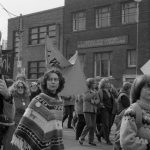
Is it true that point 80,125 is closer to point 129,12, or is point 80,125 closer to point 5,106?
point 5,106

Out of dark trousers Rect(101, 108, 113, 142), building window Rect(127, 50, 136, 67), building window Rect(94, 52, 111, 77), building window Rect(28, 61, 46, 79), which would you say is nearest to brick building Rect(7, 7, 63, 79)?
building window Rect(28, 61, 46, 79)

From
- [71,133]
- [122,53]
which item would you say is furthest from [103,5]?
[71,133]

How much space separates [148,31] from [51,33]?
31.2ft

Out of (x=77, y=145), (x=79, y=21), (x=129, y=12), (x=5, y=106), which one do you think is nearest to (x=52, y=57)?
(x=77, y=145)

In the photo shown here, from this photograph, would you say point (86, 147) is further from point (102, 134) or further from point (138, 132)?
point (138, 132)

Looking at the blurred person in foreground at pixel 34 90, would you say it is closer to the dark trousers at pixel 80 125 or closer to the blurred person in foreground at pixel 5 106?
the dark trousers at pixel 80 125

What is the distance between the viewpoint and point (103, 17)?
1072 inches

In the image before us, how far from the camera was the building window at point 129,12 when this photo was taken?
25141 mm

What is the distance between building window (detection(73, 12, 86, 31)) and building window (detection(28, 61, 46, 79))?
182 inches

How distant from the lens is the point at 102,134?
1040 cm

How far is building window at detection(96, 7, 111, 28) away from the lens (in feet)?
88.3

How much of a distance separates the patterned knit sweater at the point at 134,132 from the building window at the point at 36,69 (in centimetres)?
2863

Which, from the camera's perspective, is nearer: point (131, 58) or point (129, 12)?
point (131, 58)

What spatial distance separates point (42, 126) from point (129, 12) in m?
21.7
